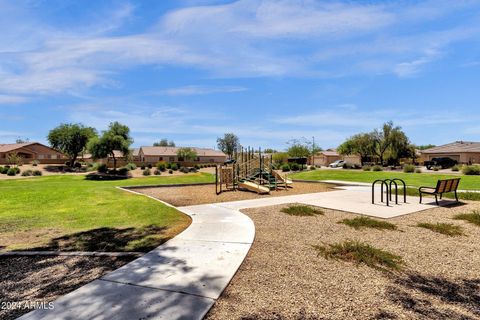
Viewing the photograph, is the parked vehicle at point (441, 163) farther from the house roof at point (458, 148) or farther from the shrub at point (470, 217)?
the shrub at point (470, 217)

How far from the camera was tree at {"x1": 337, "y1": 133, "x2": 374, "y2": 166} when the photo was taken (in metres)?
68.0

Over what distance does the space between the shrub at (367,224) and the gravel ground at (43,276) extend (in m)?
5.85

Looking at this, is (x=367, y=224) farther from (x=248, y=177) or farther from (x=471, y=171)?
(x=471, y=171)

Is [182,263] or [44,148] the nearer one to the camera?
[182,263]

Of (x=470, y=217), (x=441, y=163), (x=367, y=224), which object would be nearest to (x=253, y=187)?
(x=367, y=224)

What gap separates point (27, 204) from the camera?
12.3m

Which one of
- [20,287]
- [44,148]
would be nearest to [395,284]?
[20,287]

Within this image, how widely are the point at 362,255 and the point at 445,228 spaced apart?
369cm

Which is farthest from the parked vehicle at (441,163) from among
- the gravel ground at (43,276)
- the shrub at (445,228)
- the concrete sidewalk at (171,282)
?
the gravel ground at (43,276)

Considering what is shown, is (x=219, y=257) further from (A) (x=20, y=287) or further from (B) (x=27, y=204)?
(B) (x=27, y=204)

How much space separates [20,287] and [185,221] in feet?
15.2

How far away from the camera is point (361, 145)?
227 ft

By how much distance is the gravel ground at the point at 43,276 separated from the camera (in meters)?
4.03

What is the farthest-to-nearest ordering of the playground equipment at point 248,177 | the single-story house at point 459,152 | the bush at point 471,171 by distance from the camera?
1. the single-story house at point 459,152
2. the bush at point 471,171
3. the playground equipment at point 248,177
